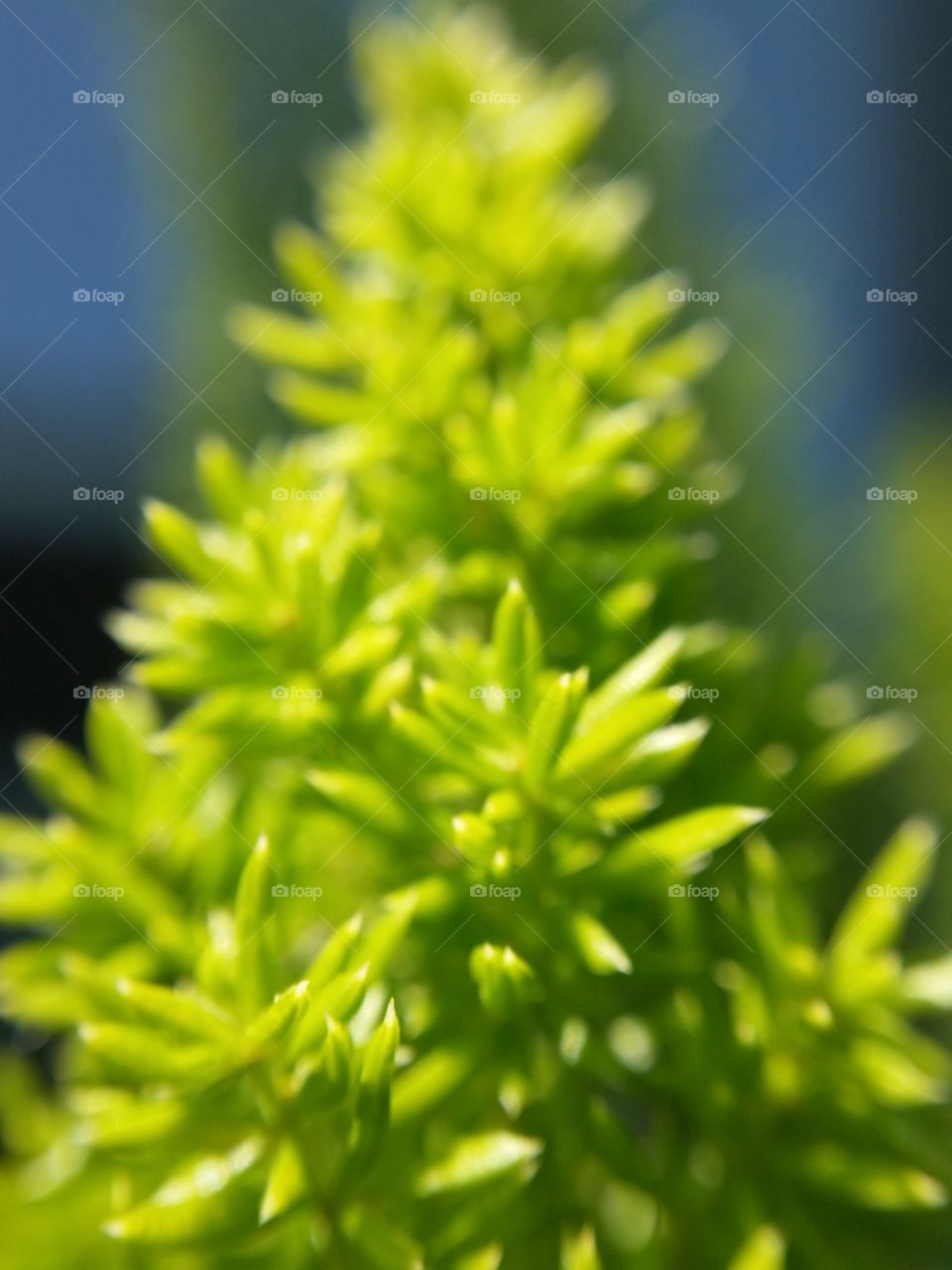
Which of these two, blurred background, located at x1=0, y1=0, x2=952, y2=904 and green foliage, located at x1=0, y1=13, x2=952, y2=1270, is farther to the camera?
blurred background, located at x1=0, y1=0, x2=952, y2=904

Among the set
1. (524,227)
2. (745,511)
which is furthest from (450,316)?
(745,511)

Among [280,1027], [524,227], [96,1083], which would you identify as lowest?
[96,1083]

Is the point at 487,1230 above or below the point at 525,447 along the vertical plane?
below

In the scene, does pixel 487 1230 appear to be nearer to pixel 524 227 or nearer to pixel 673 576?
pixel 673 576

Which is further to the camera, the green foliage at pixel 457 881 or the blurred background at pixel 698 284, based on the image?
the blurred background at pixel 698 284
